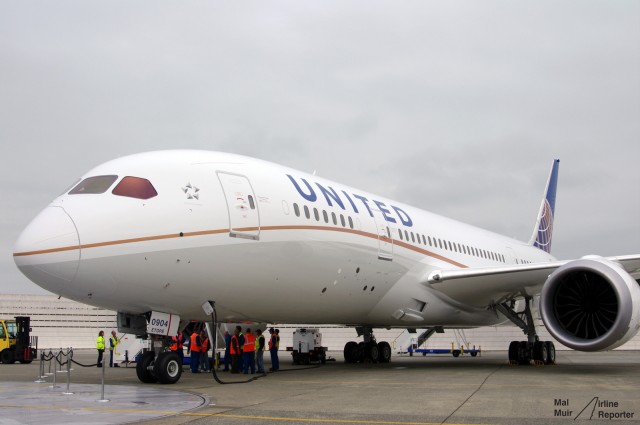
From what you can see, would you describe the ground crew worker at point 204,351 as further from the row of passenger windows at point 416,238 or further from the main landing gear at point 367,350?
the main landing gear at point 367,350

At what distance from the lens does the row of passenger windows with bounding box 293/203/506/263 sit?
1284cm

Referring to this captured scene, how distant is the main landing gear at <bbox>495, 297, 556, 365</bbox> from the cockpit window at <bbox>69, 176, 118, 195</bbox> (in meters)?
11.4

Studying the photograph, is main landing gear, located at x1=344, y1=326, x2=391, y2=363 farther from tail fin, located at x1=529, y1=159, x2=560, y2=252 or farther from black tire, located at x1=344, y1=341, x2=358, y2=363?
tail fin, located at x1=529, y1=159, x2=560, y2=252

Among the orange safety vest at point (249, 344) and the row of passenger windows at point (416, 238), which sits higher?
the row of passenger windows at point (416, 238)

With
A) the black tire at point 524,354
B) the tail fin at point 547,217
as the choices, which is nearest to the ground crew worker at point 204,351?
the black tire at point 524,354

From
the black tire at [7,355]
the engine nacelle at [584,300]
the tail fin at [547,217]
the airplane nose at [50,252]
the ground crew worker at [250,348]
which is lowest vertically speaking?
the black tire at [7,355]

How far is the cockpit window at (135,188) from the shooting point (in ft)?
34.1

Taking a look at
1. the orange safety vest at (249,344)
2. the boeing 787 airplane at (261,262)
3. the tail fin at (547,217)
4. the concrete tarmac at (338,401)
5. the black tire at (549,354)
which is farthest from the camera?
the tail fin at (547,217)

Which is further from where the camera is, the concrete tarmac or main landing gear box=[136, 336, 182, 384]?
main landing gear box=[136, 336, 182, 384]

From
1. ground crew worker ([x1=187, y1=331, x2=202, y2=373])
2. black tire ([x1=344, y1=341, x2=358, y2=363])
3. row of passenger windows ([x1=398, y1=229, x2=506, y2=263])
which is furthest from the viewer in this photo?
black tire ([x1=344, y1=341, x2=358, y2=363])

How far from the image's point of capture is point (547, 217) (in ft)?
94.6

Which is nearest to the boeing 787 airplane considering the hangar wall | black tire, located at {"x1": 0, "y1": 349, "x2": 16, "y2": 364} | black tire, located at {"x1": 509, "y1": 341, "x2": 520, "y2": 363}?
black tire, located at {"x1": 509, "y1": 341, "x2": 520, "y2": 363}

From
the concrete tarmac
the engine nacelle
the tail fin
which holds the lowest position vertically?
the concrete tarmac

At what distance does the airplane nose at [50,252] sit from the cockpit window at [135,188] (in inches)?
36.7
